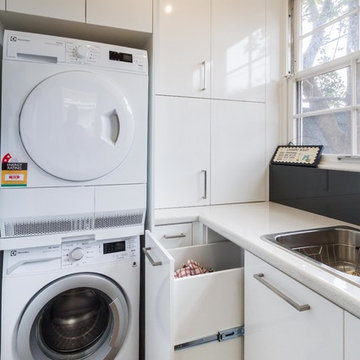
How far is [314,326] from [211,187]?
1195mm

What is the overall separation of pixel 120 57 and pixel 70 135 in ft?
1.59

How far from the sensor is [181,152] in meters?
1.89

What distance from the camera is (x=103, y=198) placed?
54.9 inches

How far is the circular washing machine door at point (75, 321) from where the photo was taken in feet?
4.22

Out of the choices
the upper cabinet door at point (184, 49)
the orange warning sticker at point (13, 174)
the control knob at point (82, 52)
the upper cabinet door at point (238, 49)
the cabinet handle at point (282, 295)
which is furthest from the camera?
the upper cabinet door at point (238, 49)

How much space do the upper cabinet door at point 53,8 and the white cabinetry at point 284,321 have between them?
1392 mm

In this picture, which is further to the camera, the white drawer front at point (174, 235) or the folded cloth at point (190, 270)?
the white drawer front at point (174, 235)

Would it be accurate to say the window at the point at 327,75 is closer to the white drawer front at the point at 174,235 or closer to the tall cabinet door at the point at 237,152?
the tall cabinet door at the point at 237,152

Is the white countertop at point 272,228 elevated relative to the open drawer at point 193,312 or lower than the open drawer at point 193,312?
elevated

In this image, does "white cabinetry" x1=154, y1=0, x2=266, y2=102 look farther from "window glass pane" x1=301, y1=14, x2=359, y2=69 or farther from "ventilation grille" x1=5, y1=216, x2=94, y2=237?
"ventilation grille" x1=5, y1=216, x2=94, y2=237

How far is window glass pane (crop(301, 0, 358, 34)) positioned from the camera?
169 centimetres

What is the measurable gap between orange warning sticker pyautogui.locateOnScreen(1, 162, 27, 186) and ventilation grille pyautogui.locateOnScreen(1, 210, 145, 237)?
6.7 inches

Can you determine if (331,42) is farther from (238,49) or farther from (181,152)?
(181,152)

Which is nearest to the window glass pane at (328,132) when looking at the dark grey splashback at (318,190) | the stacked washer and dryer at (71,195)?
the dark grey splashback at (318,190)
